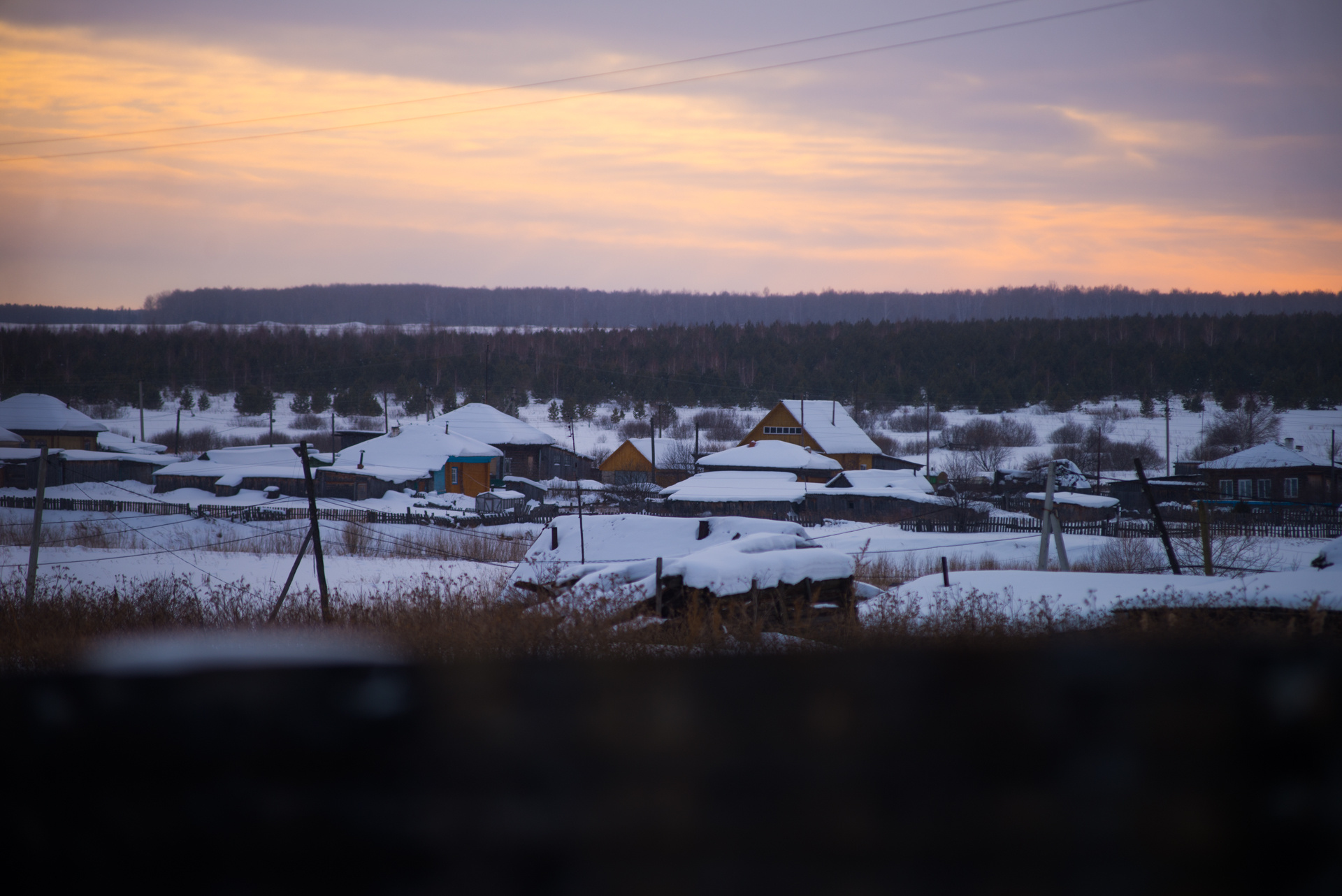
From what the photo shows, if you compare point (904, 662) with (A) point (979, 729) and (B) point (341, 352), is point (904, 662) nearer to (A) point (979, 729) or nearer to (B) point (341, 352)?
(A) point (979, 729)

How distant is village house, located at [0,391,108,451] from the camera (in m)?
43.9

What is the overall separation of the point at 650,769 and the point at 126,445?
6064 cm

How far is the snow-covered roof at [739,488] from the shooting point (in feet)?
133

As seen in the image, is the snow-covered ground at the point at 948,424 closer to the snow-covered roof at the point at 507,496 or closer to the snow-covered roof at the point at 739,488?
the snow-covered roof at the point at 507,496

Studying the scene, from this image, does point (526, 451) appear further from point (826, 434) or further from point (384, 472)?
point (826, 434)

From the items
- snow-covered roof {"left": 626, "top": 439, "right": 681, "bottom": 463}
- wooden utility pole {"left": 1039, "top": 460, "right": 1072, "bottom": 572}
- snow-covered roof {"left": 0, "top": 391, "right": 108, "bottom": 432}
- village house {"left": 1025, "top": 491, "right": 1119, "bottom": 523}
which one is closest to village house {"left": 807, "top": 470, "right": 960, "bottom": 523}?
village house {"left": 1025, "top": 491, "right": 1119, "bottom": 523}

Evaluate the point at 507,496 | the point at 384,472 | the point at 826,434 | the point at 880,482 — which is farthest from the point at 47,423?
the point at 826,434

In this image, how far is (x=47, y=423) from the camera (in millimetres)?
45250

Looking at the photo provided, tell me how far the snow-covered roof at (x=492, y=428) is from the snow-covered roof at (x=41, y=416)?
20672 millimetres

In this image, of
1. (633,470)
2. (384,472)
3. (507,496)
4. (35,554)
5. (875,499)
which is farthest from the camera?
(633,470)

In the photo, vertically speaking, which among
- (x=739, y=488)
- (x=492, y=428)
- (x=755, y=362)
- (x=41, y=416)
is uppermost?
(x=755, y=362)

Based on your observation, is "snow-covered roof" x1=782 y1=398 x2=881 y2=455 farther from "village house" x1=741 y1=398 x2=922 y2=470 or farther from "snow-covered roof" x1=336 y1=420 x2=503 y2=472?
"snow-covered roof" x1=336 y1=420 x2=503 y2=472

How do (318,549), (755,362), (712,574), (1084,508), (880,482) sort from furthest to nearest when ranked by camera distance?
(755,362)
(880,482)
(1084,508)
(318,549)
(712,574)

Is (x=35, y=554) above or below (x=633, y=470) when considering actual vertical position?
above
